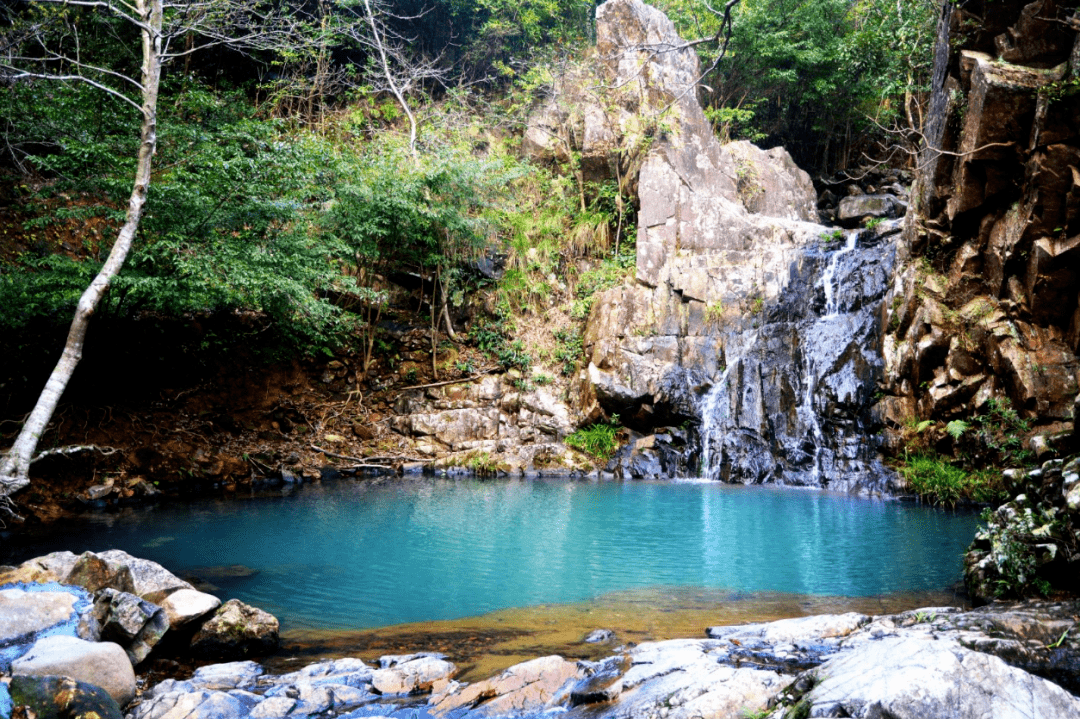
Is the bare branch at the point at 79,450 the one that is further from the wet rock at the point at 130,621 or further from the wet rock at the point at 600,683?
the wet rock at the point at 600,683

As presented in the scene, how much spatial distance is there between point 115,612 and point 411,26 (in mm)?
24212

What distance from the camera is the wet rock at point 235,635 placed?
15.8 feet

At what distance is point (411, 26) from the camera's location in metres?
24.0

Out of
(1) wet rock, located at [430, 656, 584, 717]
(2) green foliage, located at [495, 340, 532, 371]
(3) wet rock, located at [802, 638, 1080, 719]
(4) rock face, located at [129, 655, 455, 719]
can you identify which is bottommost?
(4) rock face, located at [129, 655, 455, 719]

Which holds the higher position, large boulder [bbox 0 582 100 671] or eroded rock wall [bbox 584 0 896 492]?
eroded rock wall [bbox 584 0 896 492]

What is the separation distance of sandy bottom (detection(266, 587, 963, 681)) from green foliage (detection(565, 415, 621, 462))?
8.78m

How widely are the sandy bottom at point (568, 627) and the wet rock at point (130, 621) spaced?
848 millimetres

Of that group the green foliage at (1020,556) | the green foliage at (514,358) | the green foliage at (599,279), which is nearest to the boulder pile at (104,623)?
the green foliage at (1020,556)

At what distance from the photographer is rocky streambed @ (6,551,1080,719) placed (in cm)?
250

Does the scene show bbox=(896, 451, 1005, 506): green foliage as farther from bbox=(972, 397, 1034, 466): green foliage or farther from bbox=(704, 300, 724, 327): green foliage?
bbox=(704, 300, 724, 327): green foliage

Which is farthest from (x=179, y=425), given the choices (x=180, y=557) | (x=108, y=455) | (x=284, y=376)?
(x=180, y=557)

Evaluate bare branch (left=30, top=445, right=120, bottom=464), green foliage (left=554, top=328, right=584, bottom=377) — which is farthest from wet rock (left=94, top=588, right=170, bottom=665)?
green foliage (left=554, top=328, right=584, bottom=377)

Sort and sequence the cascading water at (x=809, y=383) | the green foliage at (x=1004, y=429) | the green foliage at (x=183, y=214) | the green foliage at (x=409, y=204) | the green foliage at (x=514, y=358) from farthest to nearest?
the green foliage at (x=514, y=358)
the green foliage at (x=409, y=204)
the cascading water at (x=809, y=383)
the green foliage at (x=1004, y=429)
the green foliage at (x=183, y=214)

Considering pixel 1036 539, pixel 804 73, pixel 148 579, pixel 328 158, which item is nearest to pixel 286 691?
pixel 148 579
